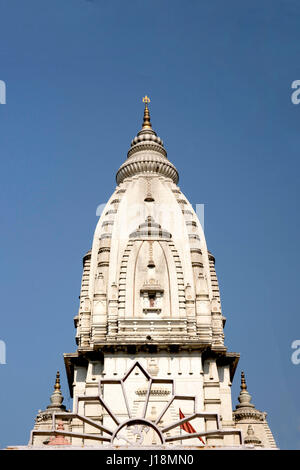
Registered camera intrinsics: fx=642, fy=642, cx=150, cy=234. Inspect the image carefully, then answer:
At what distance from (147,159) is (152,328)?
15356 mm

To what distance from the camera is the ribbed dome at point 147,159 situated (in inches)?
1817

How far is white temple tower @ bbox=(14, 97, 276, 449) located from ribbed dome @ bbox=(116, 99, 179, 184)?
187 centimetres

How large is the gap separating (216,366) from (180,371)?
2.91m

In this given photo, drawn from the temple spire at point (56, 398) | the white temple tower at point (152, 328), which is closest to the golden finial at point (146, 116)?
the white temple tower at point (152, 328)

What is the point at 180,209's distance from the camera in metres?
42.3

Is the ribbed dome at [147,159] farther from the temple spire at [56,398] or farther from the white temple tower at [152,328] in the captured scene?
the temple spire at [56,398]

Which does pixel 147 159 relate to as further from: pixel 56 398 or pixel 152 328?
pixel 56 398

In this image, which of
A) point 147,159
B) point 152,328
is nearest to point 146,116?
point 147,159

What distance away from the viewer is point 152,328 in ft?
116

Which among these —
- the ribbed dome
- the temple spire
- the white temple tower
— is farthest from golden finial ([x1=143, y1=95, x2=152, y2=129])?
the temple spire

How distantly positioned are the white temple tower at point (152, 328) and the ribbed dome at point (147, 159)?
73.7 inches

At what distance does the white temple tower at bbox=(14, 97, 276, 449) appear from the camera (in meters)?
32.8

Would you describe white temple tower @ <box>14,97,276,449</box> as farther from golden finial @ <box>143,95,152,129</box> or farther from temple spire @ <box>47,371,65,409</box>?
golden finial @ <box>143,95,152,129</box>
